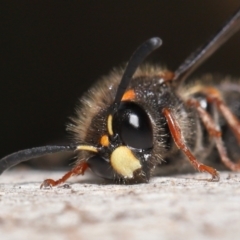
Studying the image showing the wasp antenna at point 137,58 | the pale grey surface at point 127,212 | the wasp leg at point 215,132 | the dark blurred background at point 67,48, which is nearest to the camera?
the pale grey surface at point 127,212

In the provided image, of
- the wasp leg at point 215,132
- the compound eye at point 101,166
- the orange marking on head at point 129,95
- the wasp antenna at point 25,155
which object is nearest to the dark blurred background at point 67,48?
the wasp leg at point 215,132

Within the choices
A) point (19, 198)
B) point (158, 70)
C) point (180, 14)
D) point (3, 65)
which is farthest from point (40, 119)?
point (19, 198)

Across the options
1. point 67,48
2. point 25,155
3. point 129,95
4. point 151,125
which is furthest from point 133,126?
point 67,48

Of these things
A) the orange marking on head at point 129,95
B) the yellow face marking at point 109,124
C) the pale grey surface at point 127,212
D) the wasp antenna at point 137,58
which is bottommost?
the pale grey surface at point 127,212

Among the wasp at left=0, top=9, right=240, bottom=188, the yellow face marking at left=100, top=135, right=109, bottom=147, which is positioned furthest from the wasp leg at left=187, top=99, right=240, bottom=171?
the yellow face marking at left=100, top=135, right=109, bottom=147

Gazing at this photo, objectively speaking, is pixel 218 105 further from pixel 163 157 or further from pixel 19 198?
pixel 19 198

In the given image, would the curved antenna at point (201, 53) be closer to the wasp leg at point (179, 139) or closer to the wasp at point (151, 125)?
the wasp at point (151, 125)
